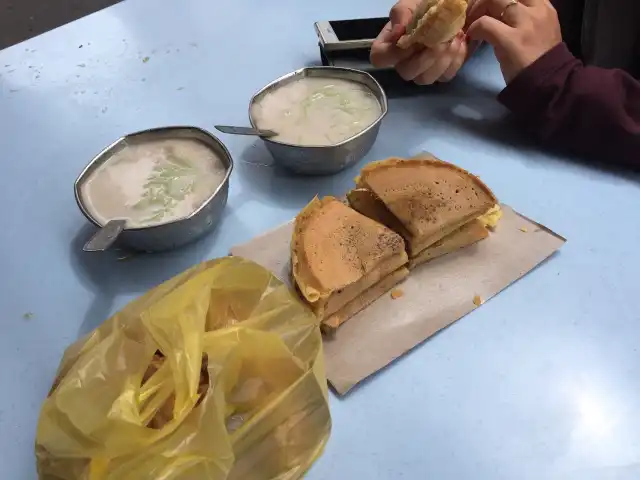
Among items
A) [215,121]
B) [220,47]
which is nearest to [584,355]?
[215,121]

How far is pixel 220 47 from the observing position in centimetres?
146

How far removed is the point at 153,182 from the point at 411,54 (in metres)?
0.58

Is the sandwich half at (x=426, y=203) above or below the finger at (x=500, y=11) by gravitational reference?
below

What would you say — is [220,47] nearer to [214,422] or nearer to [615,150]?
[615,150]

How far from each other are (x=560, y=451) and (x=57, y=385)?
0.62 m

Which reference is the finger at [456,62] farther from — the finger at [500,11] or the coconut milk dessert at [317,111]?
the coconut milk dessert at [317,111]

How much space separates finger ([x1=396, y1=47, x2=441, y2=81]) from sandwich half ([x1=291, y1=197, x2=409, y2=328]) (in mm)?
395

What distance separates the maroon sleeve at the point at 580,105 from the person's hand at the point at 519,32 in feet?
0.09

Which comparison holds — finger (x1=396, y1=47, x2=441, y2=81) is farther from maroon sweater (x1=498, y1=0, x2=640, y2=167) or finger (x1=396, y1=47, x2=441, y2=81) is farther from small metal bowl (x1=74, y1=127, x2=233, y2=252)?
small metal bowl (x1=74, y1=127, x2=233, y2=252)

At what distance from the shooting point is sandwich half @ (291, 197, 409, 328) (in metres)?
0.85

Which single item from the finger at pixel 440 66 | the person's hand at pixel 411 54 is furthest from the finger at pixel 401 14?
the finger at pixel 440 66

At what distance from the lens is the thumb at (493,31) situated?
3.73ft

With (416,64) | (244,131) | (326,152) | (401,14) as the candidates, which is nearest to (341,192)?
(326,152)

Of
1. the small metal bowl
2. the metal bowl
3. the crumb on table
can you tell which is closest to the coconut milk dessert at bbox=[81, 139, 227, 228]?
the small metal bowl
